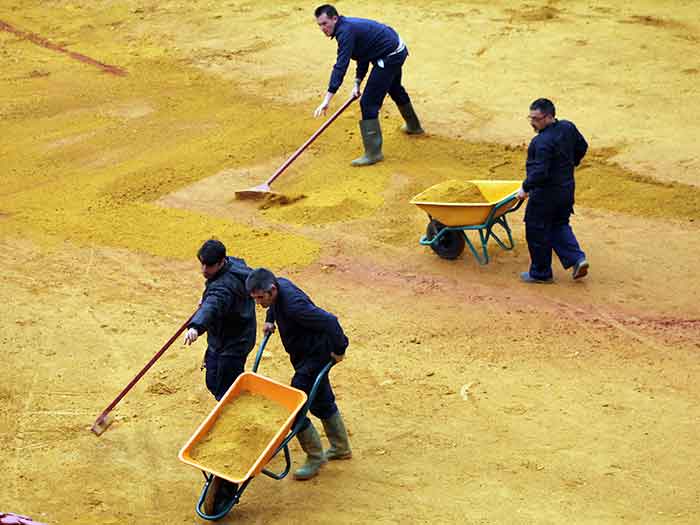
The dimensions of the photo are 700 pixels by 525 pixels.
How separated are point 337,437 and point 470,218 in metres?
3.37

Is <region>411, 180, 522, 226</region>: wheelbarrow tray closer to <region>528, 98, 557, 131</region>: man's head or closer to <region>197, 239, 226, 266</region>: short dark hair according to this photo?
<region>528, 98, 557, 131</region>: man's head

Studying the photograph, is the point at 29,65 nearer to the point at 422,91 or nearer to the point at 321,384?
the point at 422,91

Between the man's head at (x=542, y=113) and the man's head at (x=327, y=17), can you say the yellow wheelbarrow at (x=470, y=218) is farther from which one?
the man's head at (x=327, y=17)

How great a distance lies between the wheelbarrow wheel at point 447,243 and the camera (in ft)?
35.7

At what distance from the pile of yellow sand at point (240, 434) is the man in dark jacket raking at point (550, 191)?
390cm

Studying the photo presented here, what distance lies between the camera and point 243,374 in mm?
7305

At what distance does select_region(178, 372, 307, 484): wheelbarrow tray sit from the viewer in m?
6.76

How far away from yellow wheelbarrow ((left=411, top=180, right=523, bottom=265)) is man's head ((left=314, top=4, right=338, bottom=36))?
2.94m

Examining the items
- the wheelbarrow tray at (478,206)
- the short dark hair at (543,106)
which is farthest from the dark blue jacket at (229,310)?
the short dark hair at (543,106)

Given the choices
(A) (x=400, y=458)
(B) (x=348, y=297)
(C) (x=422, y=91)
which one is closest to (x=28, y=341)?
(B) (x=348, y=297)

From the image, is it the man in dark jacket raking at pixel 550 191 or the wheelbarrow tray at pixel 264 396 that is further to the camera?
the man in dark jacket raking at pixel 550 191

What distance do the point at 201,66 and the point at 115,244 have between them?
637 centimetres

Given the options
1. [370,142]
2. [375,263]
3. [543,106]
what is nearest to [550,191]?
[543,106]

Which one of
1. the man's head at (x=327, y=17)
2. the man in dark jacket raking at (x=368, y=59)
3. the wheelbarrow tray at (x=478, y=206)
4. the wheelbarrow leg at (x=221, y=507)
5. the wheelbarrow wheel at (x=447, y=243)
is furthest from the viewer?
the man in dark jacket raking at (x=368, y=59)
